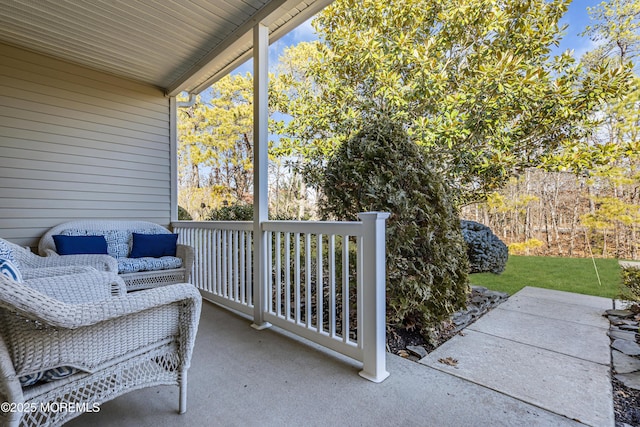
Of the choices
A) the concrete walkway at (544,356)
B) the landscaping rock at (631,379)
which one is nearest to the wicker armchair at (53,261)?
the concrete walkway at (544,356)

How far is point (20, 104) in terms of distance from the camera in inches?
135

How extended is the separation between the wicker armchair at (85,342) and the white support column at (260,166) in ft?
4.18

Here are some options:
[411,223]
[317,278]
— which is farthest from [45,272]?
[411,223]

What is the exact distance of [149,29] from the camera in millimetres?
3059

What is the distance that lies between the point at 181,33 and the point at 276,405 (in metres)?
3.55

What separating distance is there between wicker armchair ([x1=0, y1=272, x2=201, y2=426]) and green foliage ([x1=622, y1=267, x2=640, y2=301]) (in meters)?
4.08

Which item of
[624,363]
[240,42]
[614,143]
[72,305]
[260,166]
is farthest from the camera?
[614,143]

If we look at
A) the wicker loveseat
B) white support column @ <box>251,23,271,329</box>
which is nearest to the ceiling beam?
white support column @ <box>251,23,271,329</box>

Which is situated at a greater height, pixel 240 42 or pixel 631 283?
pixel 240 42

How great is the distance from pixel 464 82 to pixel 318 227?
134 inches

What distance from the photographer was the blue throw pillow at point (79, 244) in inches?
128

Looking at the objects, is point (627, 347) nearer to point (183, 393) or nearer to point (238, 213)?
point (183, 393)

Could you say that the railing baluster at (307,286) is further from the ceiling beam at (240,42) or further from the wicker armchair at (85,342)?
the ceiling beam at (240,42)

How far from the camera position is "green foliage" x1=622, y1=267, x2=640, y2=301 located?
2.96m
